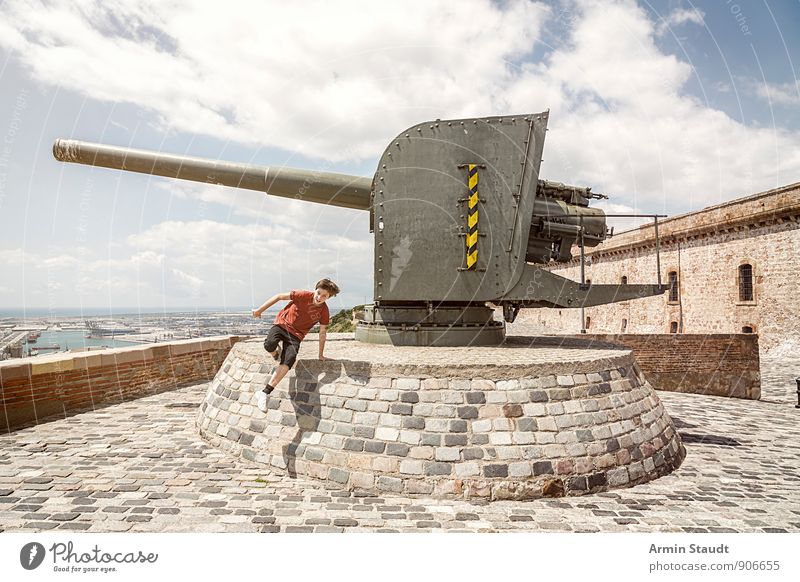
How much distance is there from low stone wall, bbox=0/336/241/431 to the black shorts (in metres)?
4.29

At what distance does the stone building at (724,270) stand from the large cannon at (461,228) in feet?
30.9

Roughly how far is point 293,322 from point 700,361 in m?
10.9

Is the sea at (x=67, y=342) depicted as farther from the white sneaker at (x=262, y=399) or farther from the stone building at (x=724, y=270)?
the stone building at (x=724, y=270)

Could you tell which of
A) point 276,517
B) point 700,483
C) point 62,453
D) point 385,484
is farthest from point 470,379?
point 62,453

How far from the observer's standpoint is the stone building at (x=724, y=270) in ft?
63.2

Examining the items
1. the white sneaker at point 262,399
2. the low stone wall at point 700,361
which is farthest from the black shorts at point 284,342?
the low stone wall at point 700,361

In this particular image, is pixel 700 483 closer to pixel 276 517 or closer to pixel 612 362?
pixel 612 362

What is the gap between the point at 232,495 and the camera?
174 inches

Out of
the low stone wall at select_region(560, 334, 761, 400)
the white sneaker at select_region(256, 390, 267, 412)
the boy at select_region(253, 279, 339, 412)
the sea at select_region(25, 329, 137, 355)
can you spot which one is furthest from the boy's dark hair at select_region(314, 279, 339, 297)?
the low stone wall at select_region(560, 334, 761, 400)

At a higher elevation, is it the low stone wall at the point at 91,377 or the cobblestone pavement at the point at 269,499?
the low stone wall at the point at 91,377

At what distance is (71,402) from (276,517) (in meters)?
5.69

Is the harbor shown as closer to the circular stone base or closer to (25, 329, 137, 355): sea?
(25, 329, 137, 355): sea

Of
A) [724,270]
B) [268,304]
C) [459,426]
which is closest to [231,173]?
[268,304]

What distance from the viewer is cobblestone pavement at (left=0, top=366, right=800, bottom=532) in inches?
154
